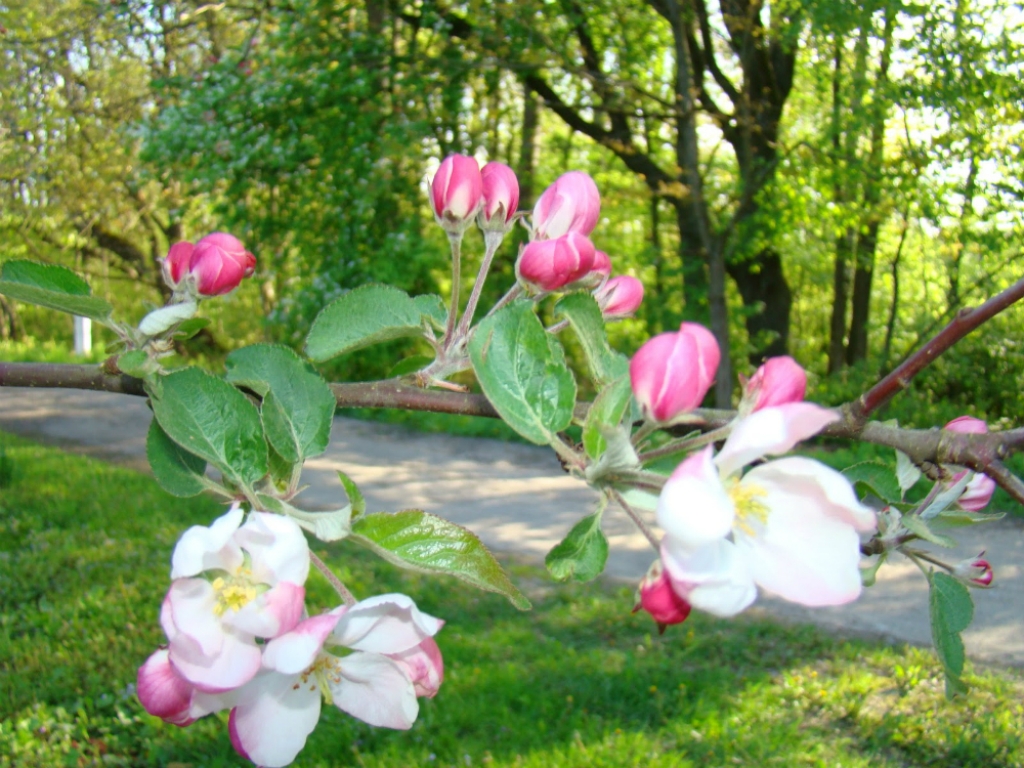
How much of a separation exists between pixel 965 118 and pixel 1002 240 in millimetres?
951

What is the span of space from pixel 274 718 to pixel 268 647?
0.41 ft

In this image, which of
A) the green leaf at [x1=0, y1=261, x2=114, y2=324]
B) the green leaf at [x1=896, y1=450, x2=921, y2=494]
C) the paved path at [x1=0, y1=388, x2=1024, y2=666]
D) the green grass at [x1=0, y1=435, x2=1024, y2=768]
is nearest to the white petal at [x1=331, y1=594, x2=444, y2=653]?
the green leaf at [x1=0, y1=261, x2=114, y2=324]

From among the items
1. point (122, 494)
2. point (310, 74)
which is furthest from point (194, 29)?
point (122, 494)

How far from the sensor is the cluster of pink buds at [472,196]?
0.93 meters

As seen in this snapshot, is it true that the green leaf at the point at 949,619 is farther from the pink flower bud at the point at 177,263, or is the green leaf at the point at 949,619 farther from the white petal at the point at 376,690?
the pink flower bud at the point at 177,263

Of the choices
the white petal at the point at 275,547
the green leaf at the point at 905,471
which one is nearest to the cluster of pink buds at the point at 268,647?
the white petal at the point at 275,547

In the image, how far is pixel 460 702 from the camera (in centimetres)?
338

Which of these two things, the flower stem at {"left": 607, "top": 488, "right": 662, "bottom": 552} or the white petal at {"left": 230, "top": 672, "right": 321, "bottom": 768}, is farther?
the white petal at {"left": 230, "top": 672, "right": 321, "bottom": 768}

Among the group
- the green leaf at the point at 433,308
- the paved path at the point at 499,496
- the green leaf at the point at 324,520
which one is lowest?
the paved path at the point at 499,496

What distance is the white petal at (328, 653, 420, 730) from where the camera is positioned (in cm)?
74

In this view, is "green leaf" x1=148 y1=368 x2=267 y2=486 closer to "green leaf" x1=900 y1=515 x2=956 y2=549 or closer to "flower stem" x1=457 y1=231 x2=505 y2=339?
"flower stem" x1=457 y1=231 x2=505 y2=339

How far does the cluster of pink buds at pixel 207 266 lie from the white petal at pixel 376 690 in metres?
0.39

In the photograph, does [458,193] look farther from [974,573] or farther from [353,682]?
[974,573]

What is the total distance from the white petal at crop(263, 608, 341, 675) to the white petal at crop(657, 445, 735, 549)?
0.25 m
